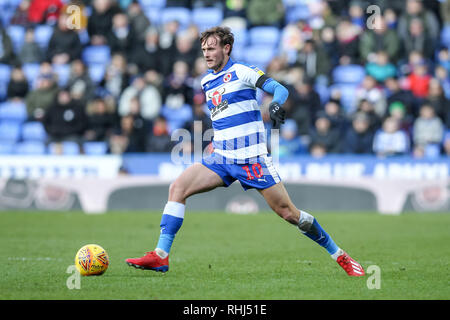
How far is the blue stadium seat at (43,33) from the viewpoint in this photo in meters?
22.6

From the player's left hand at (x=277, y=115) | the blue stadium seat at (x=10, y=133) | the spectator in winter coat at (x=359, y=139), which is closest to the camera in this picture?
the player's left hand at (x=277, y=115)

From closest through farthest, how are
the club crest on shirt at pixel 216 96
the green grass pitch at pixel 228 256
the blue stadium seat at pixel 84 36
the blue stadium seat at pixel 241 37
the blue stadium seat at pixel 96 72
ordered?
1. the green grass pitch at pixel 228 256
2. the club crest on shirt at pixel 216 96
3. the blue stadium seat at pixel 96 72
4. the blue stadium seat at pixel 241 37
5. the blue stadium seat at pixel 84 36

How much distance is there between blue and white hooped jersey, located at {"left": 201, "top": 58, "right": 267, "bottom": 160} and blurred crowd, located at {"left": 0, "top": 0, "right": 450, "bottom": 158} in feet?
30.2

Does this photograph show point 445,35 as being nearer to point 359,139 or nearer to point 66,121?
point 359,139

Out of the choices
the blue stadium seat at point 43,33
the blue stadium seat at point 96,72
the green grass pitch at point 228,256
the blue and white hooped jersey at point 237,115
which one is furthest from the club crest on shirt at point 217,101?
the blue stadium seat at point 43,33

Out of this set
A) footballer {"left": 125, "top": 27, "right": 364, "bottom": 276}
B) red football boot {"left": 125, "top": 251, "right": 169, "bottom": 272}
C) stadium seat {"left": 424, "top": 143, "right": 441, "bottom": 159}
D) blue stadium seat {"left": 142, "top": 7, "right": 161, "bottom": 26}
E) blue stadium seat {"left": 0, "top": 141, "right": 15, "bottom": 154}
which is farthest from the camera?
blue stadium seat {"left": 142, "top": 7, "right": 161, "bottom": 26}

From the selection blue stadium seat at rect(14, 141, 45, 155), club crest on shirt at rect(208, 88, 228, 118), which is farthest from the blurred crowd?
club crest on shirt at rect(208, 88, 228, 118)

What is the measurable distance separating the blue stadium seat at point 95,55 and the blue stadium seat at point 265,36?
4115 mm

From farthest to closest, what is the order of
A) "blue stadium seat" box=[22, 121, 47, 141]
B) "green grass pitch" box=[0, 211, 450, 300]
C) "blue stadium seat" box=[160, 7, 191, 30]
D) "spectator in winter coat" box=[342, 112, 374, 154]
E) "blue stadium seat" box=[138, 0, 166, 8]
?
"blue stadium seat" box=[138, 0, 166, 8] < "blue stadium seat" box=[160, 7, 191, 30] < "blue stadium seat" box=[22, 121, 47, 141] < "spectator in winter coat" box=[342, 112, 374, 154] < "green grass pitch" box=[0, 211, 450, 300]

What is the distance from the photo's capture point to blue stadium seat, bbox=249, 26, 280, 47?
2191 centimetres

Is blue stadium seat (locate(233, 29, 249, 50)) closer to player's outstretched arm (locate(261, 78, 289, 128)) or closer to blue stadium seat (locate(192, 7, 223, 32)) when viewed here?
blue stadium seat (locate(192, 7, 223, 32))

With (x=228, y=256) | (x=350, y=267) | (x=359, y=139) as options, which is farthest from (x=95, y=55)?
(x=350, y=267)

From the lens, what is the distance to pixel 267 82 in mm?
7625

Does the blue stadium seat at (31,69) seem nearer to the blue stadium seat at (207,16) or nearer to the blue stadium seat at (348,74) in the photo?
the blue stadium seat at (207,16)
